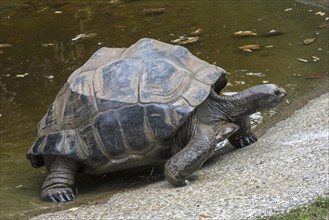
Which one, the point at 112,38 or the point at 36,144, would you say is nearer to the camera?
the point at 36,144

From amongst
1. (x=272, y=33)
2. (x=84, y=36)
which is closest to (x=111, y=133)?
(x=272, y=33)

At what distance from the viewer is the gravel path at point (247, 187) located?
4352 mm

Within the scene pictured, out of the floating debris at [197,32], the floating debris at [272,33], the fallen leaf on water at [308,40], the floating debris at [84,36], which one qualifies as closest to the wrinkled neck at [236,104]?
the fallen leaf on water at [308,40]

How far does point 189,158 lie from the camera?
17.6 ft

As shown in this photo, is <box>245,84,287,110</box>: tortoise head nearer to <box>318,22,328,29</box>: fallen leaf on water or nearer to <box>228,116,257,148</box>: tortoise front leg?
<box>228,116,257,148</box>: tortoise front leg

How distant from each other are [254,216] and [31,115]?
13.4 feet

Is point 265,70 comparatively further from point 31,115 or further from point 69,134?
point 69,134

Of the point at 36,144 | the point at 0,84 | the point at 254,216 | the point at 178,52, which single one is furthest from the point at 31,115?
the point at 254,216

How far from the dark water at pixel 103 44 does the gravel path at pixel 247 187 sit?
28.3 inches

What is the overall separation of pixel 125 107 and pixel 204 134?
0.65 meters

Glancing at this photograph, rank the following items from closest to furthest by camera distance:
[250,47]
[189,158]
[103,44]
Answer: [189,158], [250,47], [103,44]

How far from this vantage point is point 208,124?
232 inches

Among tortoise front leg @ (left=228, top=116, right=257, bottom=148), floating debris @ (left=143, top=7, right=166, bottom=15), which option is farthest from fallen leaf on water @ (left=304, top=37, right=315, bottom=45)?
tortoise front leg @ (left=228, top=116, right=257, bottom=148)

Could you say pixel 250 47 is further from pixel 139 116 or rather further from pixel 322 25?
pixel 139 116
